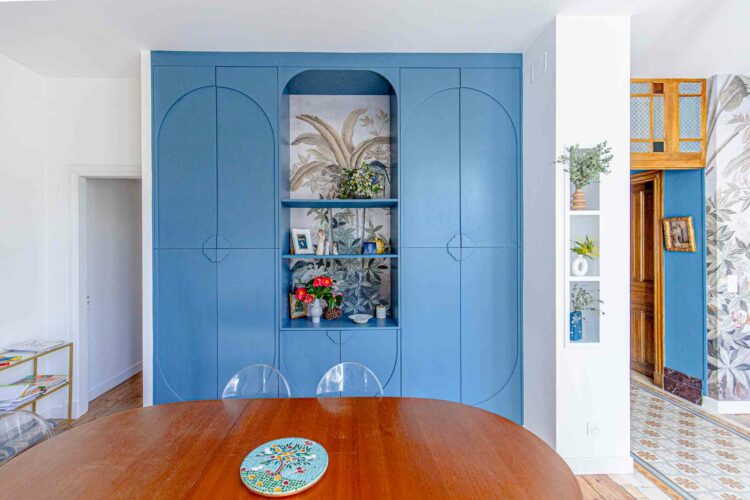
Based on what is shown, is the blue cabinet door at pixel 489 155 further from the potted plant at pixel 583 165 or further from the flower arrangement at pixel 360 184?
the flower arrangement at pixel 360 184

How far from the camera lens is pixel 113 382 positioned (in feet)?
13.0

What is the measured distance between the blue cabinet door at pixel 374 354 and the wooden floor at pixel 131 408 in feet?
4.34

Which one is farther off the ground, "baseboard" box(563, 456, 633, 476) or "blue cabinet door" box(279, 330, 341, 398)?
"blue cabinet door" box(279, 330, 341, 398)

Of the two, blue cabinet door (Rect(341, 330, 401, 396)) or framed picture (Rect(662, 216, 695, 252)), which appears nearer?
blue cabinet door (Rect(341, 330, 401, 396))

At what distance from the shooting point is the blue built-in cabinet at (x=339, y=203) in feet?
9.31

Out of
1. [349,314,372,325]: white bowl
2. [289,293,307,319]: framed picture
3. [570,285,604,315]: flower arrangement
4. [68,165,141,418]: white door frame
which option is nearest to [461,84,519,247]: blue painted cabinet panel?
[570,285,604,315]: flower arrangement

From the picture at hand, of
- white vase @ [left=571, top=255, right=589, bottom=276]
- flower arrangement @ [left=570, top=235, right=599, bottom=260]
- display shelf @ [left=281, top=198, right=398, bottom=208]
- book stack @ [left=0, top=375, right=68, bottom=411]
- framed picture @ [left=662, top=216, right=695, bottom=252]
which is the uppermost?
display shelf @ [left=281, top=198, right=398, bottom=208]

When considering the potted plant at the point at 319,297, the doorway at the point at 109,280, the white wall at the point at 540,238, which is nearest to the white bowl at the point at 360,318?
the potted plant at the point at 319,297

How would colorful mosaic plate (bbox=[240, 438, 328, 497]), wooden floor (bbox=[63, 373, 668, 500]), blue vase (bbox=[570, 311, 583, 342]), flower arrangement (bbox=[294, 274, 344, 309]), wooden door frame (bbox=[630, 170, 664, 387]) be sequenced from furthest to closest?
1. wooden door frame (bbox=[630, 170, 664, 387])
2. flower arrangement (bbox=[294, 274, 344, 309])
3. blue vase (bbox=[570, 311, 583, 342])
4. wooden floor (bbox=[63, 373, 668, 500])
5. colorful mosaic plate (bbox=[240, 438, 328, 497])

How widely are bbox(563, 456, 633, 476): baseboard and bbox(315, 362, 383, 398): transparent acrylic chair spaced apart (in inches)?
57.3

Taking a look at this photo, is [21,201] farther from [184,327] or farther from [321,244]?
[321,244]

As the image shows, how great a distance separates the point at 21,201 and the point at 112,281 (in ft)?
3.95

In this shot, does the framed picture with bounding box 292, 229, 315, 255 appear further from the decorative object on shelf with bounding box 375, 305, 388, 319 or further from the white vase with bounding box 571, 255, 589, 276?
the white vase with bounding box 571, 255, 589, 276

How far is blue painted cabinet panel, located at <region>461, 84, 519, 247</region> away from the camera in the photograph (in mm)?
2898
